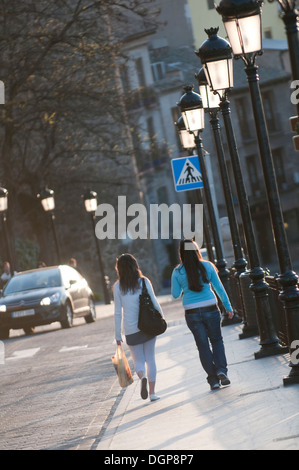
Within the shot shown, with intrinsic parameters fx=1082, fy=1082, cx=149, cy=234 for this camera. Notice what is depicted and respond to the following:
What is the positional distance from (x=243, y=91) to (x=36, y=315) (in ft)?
143

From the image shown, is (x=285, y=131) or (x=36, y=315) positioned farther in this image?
(x=285, y=131)

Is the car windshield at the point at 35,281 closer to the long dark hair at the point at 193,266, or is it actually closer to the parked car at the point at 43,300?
the parked car at the point at 43,300

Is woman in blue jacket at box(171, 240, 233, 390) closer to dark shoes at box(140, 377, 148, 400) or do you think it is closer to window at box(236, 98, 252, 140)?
dark shoes at box(140, 377, 148, 400)

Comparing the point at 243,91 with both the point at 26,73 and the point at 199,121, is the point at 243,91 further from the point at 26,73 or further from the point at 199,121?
the point at 199,121

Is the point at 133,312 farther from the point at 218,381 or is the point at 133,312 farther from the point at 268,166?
the point at 268,166

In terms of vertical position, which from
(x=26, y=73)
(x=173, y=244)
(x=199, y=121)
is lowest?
(x=173, y=244)

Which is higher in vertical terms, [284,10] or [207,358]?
[284,10]

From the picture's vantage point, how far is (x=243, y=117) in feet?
214

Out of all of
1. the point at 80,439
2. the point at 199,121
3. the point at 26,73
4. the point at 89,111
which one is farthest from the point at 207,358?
the point at 89,111

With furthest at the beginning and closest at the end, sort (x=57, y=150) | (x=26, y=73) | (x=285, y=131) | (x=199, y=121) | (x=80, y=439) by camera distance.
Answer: (x=285, y=131), (x=57, y=150), (x=26, y=73), (x=199, y=121), (x=80, y=439)

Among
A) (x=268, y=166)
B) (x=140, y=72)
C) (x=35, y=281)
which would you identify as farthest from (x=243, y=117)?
(x=268, y=166)

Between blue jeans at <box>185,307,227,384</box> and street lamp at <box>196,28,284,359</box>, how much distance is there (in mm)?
1495

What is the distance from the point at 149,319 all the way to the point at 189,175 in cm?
911

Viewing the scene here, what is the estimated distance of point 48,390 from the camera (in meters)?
14.0
